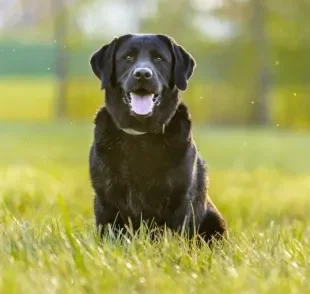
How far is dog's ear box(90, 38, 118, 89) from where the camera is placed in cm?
555

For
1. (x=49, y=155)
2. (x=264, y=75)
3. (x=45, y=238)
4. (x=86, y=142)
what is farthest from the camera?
(x=264, y=75)

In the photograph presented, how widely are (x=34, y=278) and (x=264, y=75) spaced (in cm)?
2774

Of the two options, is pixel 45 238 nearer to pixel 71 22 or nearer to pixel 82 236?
pixel 82 236

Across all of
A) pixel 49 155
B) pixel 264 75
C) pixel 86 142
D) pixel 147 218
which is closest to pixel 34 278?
pixel 147 218

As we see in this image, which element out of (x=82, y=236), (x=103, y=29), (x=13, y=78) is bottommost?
(x=13, y=78)

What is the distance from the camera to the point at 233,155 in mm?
16969

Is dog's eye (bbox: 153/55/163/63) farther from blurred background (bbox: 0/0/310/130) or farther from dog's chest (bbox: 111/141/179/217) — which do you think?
blurred background (bbox: 0/0/310/130)

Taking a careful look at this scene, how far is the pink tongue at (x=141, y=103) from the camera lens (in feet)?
17.6

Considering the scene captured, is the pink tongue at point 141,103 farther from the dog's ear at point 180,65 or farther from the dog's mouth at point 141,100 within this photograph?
the dog's ear at point 180,65

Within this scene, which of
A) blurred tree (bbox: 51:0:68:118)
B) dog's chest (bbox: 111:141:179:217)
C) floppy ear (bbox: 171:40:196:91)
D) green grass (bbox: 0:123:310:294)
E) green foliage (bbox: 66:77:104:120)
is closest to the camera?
green grass (bbox: 0:123:310:294)

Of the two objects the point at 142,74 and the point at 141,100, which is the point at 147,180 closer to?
the point at 141,100

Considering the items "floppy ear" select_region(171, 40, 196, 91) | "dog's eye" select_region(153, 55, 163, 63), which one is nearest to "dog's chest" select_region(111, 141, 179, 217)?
"floppy ear" select_region(171, 40, 196, 91)

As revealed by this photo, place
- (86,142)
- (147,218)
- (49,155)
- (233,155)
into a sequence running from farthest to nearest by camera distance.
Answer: (86,142) < (233,155) < (49,155) < (147,218)

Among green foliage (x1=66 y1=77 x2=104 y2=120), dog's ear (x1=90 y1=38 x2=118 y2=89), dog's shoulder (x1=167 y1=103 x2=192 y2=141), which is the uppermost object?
dog's ear (x1=90 y1=38 x2=118 y2=89)
